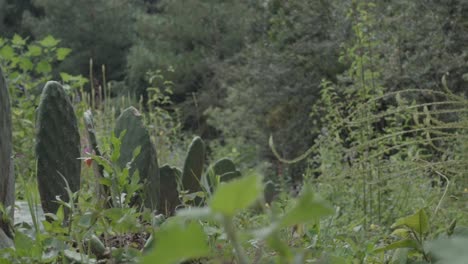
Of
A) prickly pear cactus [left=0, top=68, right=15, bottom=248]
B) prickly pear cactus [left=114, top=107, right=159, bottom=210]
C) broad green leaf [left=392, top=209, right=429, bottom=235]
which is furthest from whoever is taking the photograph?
prickly pear cactus [left=114, top=107, right=159, bottom=210]

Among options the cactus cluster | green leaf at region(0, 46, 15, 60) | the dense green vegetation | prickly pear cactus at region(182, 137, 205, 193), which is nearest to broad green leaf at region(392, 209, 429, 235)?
the dense green vegetation

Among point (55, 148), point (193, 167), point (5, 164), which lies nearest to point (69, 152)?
point (55, 148)

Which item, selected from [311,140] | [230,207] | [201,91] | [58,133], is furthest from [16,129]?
[201,91]

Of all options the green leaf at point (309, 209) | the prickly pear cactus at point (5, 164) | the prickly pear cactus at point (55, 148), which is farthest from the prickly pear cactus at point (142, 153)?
the green leaf at point (309, 209)

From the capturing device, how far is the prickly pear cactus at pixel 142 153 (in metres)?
1.79

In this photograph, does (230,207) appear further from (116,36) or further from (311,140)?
(116,36)

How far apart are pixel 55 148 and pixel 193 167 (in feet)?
2.11

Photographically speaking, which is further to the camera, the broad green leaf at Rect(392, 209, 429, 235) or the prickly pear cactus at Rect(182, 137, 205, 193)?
the prickly pear cactus at Rect(182, 137, 205, 193)

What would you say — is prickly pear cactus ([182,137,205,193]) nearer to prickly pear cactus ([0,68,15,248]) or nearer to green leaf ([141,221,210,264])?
prickly pear cactus ([0,68,15,248])

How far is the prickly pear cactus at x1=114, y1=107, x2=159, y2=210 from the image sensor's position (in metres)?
1.79

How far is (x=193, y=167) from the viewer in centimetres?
226

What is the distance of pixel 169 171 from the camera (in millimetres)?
2385

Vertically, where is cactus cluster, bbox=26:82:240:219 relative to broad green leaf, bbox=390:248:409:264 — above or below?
below

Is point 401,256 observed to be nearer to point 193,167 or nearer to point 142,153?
point 142,153
